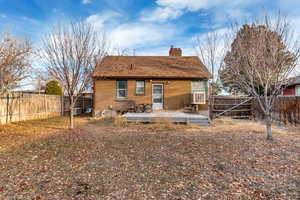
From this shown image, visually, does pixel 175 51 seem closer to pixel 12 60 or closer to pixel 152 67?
pixel 152 67

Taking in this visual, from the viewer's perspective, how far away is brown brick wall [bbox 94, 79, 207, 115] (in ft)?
40.5

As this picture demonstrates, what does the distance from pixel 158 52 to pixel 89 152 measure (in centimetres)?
1670

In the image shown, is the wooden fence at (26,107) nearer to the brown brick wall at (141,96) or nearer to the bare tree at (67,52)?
the brown brick wall at (141,96)

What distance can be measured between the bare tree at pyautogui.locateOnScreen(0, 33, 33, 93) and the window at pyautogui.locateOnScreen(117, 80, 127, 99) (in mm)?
5704

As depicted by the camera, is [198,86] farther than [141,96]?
Yes

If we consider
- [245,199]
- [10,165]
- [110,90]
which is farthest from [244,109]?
[10,165]

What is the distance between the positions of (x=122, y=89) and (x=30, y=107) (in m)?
6.03

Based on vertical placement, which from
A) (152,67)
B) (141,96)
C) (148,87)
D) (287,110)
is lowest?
(287,110)

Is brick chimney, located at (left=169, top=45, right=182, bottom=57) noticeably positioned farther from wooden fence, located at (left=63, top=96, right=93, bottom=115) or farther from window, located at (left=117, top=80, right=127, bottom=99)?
wooden fence, located at (left=63, top=96, right=93, bottom=115)

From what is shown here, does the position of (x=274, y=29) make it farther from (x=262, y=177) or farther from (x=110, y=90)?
(x=110, y=90)

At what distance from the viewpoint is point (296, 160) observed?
4027mm

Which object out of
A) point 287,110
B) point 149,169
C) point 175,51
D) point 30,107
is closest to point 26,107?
point 30,107

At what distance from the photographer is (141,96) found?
12.5m

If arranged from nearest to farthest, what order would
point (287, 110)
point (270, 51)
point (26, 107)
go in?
1. point (270, 51)
2. point (287, 110)
3. point (26, 107)
